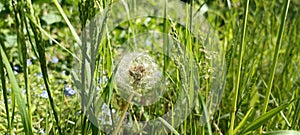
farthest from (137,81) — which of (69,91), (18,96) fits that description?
(69,91)

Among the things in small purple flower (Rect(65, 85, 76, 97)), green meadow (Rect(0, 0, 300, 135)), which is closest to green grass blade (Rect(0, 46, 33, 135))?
green meadow (Rect(0, 0, 300, 135))

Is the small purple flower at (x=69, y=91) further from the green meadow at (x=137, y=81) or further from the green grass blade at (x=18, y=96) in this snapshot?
the green grass blade at (x=18, y=96)

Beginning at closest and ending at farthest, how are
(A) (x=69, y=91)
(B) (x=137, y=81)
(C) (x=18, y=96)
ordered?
(C) (x=18, y=96) → (B) (x=137, y=81) → (A) (x=69, y=91)

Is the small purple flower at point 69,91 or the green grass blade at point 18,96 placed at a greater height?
the green grass blade at point 18,96

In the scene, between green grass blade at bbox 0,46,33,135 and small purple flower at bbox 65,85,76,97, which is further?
small purple flower at bbox 65,85,76,97

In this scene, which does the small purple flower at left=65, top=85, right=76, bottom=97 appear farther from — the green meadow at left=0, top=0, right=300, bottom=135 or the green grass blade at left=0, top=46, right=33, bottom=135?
the green grass blade at left=0, top=46, right=33, bottom=135

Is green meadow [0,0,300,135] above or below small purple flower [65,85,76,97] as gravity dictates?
above

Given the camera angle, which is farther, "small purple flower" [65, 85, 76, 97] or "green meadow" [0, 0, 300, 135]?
"small purple flower" [65, 85, 76, 97]

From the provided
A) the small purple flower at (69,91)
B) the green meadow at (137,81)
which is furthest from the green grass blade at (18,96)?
the small purple flower at (69,91)

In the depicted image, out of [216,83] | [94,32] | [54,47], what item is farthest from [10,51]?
[94,32]

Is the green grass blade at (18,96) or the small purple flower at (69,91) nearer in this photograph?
the green grass blade at (18,96)

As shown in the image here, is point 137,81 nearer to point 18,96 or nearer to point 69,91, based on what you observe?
point 18,96
